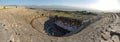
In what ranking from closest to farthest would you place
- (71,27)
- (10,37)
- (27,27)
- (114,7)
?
1. (10,37)
2. (27,27)
3. (114,7)
4. (71,27)

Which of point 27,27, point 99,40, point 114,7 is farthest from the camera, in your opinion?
point 114,7

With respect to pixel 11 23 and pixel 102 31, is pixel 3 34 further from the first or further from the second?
pixel 102 31

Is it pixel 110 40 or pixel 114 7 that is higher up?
pixel 114 7

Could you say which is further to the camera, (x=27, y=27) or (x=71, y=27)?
(x=71, y=27)

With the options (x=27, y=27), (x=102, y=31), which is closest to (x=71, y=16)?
(x=27, y=27)

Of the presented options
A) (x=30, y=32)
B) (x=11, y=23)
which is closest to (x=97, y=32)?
(x=30, y=32)

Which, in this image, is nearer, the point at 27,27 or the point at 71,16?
the point at 27,27

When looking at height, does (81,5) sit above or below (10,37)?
above

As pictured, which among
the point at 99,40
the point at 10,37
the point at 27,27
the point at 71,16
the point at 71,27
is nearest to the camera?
the point at 99,40

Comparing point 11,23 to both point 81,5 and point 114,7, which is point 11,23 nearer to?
point 81,5
